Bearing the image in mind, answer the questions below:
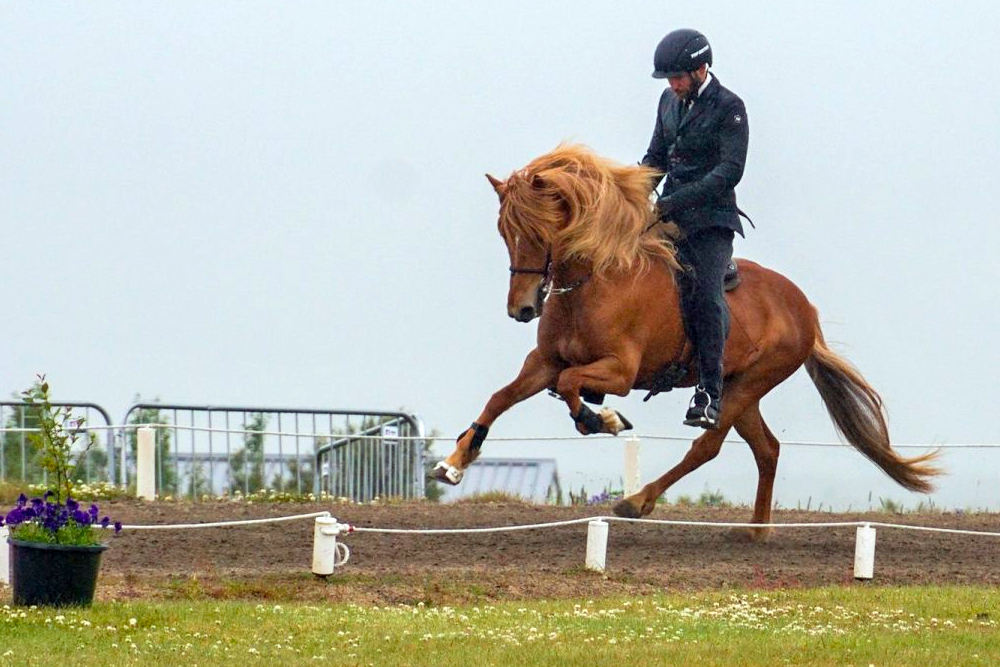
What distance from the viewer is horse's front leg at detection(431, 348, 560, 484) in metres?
10.7

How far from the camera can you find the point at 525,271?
10.6 meters

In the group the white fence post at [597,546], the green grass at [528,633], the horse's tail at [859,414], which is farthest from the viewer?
the horse's tail at [859,414]

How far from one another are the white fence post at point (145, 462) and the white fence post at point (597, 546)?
17.8 feet

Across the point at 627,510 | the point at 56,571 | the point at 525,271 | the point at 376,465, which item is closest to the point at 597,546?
the point at 627,510

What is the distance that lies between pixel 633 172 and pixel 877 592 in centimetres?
311

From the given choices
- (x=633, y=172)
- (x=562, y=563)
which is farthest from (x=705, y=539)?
(x=633, y=172)

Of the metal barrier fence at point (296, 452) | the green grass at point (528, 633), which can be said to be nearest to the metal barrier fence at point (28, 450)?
the metal barrier fence at point (296, 452)

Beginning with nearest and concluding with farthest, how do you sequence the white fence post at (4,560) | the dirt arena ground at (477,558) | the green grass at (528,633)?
the green grass at (528,633) < the white fence post at (4,560) < the dirt arena ground at (477,558)

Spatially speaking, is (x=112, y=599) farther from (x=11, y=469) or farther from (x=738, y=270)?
(x=11, y=469)

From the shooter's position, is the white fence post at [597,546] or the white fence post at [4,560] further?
the white fence post at [597,546]

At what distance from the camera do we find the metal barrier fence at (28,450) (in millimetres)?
16719

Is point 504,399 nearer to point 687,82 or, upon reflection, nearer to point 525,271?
point 525,271

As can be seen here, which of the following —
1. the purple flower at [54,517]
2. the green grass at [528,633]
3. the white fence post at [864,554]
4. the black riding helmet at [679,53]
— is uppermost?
the black riding helmet at [679,53]

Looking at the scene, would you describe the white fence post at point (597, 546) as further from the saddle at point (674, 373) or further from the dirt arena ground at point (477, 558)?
the saddle at point (674, 373)
